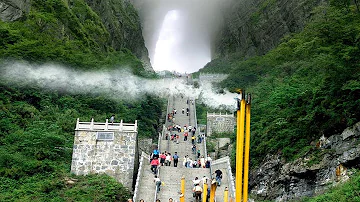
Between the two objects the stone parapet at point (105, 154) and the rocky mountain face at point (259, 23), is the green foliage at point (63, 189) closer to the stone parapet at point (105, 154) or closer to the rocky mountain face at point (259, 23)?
the stone parapet at point (105, 154)

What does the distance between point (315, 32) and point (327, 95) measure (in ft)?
11.2

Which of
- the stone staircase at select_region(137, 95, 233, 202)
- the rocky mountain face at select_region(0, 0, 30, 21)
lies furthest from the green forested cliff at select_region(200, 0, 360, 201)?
the rocky mountain face at select_region(0, 0, 30, 21)

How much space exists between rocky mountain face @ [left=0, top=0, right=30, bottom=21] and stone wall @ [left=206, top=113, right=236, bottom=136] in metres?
20.4

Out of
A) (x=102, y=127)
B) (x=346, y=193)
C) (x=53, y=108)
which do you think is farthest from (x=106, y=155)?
(x=346, y=193)

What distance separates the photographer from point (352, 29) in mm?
20031

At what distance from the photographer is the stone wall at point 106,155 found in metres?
23.4

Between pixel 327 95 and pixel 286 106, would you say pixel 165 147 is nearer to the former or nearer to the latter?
pixel 286 106

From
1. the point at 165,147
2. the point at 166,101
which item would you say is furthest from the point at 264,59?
the point at 165,147

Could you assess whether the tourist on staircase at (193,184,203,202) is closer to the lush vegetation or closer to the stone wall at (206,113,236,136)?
the lush vegetation

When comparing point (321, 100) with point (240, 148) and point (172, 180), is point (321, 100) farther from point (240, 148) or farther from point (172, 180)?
point (240, 148)

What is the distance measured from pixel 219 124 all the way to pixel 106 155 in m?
17.9

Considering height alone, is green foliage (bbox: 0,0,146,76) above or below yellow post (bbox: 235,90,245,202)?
above

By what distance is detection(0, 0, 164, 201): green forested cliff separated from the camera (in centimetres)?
2180

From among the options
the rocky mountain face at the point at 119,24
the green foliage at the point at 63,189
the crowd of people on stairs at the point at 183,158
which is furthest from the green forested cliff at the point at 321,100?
the rocky mountain face at the point at 119,24
